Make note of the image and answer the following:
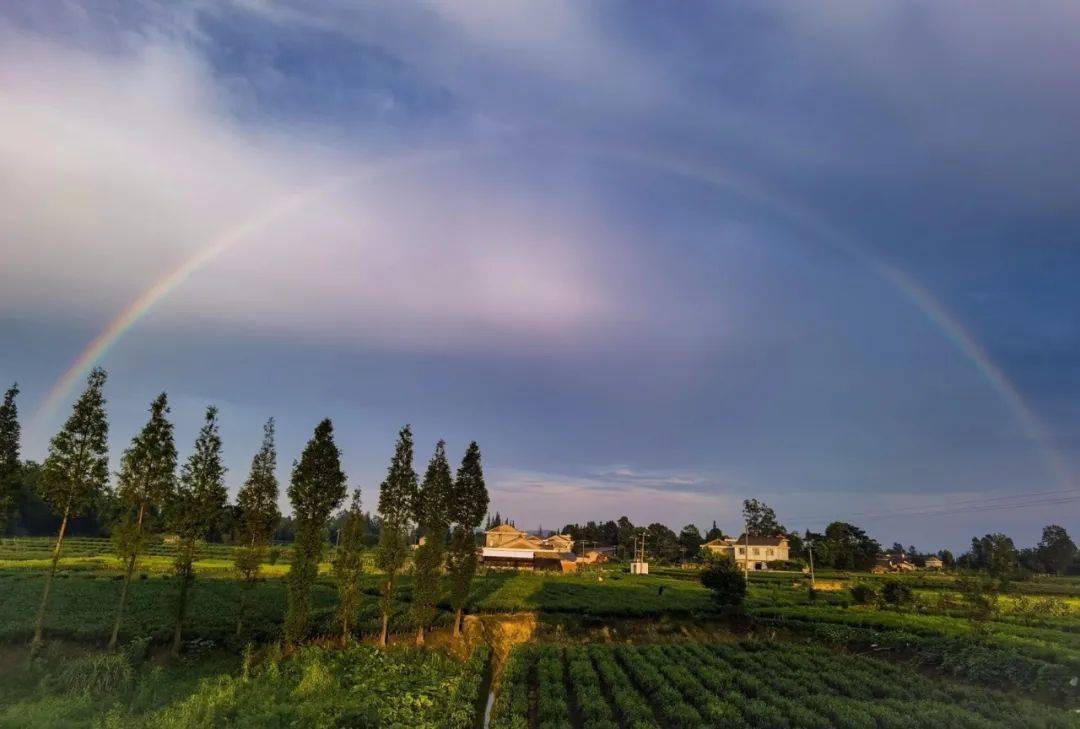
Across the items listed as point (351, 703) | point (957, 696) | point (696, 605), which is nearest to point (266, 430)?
point (351, 703)

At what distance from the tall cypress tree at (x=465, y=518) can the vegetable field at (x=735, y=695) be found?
8767mm

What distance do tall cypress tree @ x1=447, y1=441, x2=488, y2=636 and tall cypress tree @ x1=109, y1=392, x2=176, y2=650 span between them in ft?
60.1

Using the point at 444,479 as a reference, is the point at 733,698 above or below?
below

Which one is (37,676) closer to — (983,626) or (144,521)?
(144,521)

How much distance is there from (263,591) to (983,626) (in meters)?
55.3

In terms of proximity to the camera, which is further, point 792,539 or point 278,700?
point 792,539

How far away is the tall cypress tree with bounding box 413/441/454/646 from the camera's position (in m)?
38.5

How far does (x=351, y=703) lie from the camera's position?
2194 cm

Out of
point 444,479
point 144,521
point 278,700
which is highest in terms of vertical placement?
point 444,479

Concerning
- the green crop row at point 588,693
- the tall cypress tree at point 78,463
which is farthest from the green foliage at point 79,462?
the green crop row at point 588,693

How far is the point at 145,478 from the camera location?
29391 millimetres

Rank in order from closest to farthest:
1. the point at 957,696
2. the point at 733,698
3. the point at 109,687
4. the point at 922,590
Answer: the point at 109,687 < the point at 733,698 < the point at 957,696 < the point at 922,590

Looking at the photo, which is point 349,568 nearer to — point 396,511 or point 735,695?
point 396,511

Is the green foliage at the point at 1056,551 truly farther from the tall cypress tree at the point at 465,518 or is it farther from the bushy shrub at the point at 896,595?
the tall cypress tree at the point at 465,518
